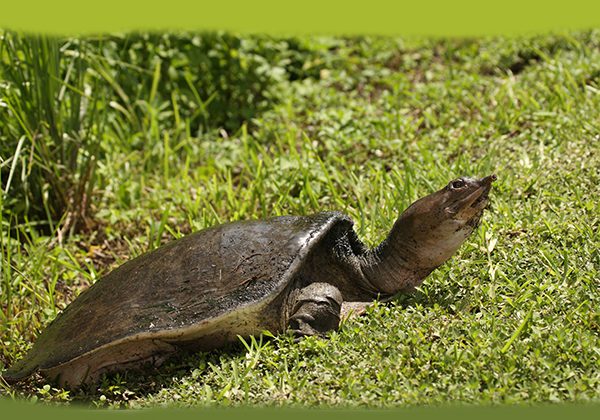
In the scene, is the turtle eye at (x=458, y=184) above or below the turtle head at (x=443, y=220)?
Result: above

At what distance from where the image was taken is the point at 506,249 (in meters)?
4.46

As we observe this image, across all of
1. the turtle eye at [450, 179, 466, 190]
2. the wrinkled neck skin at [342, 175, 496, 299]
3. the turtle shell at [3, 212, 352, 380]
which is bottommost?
the turtle shell at [3, 212, 352, 380]

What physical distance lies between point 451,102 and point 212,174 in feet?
5.90

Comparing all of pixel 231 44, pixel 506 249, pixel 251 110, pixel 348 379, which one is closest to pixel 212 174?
pixel 251 110

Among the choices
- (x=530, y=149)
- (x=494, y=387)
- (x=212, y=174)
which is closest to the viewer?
(x=494, y=387)

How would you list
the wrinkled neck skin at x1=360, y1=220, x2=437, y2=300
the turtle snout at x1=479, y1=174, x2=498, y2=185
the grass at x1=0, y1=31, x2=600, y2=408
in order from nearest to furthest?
the grass at x1=0, y1=31, x2=600, y2=408 < the turtle snout at x1=479, y1=174, x2=498, y2=185 < the wrinkled neck skin at x1=360, y1=220, x2=437, y2=300

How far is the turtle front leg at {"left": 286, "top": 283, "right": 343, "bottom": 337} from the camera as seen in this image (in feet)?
13.2

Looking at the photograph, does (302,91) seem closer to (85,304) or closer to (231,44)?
(231,44)

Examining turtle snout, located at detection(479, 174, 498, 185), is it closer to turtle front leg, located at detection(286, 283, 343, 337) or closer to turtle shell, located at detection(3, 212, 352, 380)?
turtle shell, located at detection(3, 212, 352, 380)

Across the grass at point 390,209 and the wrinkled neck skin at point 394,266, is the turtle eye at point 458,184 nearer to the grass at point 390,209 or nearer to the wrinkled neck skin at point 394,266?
the wrinkled neck skin at point 394,266

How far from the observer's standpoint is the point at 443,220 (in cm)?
404

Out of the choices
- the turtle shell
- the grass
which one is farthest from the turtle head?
the turtle shell

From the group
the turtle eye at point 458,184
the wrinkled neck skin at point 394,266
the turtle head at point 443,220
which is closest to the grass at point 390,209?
the wrinkled neck skin at point 394,266

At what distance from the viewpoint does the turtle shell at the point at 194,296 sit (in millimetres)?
3959
